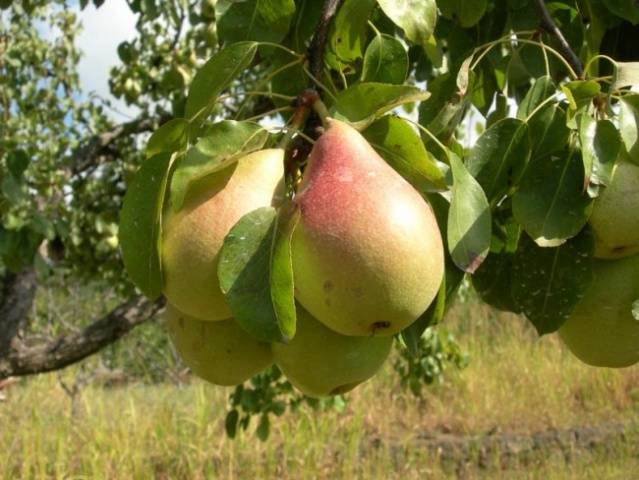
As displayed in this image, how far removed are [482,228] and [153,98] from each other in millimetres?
3071

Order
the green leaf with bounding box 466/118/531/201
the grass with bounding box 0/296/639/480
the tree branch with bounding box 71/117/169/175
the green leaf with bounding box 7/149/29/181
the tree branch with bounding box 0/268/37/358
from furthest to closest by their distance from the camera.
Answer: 1. the grass with bounding box 0/296/639/480
2. the tree branch with bounding box 71/117/169/175
3. the tree branch with bounding box 0/268/37/358
4. the green leaf with bounding box 7/149/29/181
5. the green leaf with bounding box 466/118/531/201

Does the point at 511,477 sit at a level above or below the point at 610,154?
below

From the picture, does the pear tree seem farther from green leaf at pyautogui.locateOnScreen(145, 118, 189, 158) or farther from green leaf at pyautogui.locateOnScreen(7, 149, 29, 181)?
green leaf at pyautogui.locateOnScreen(7, 149, 29, 181)

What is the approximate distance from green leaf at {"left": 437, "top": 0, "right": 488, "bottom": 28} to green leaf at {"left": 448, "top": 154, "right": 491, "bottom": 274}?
1.55 feet

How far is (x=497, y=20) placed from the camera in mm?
1289

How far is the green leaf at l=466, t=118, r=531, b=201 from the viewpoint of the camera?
77 centimetres

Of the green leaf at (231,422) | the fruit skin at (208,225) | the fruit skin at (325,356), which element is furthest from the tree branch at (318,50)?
the green leaf at (231,422)

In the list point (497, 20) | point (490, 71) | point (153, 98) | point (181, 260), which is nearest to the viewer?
point (181, 260)

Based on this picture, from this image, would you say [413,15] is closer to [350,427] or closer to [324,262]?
[324,262]

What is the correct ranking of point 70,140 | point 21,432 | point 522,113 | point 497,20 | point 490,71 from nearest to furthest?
point 522,113
point 490,71
point 497,20
point 21,432
point 70,140

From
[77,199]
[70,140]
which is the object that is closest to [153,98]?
[77,199]

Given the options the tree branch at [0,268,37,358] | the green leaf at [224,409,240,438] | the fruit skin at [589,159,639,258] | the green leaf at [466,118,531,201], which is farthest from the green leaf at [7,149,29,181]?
the fruit skin at [589,159,639,258]

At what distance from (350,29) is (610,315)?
0.39 meters

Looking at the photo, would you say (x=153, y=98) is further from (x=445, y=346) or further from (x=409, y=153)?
(x=409, y=153)
